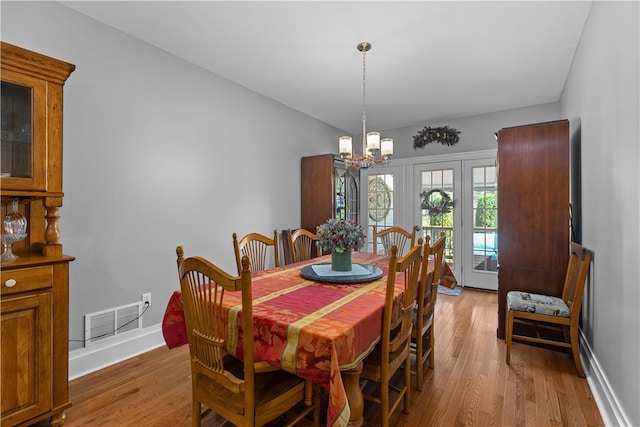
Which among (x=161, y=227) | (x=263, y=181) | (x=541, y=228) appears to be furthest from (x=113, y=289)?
(x=541, y=228)

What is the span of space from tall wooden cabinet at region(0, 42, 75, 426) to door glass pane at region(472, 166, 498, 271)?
Result: 4744mm

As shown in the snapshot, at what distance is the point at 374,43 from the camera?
263 cm

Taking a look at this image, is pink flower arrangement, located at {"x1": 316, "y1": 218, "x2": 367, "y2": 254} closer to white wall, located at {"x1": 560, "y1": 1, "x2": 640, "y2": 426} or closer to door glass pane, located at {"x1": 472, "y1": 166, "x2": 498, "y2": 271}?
white wall, located at {"x1": 560, "y1": 1, "x2": 640, "y2": 426}

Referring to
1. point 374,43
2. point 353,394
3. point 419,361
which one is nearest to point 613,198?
point 419,361

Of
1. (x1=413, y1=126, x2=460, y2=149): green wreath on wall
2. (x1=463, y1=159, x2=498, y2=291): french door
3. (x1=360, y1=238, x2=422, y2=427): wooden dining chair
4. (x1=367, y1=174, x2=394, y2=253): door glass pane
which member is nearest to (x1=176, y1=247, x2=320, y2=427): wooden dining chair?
(x1=360, y1=238, x2=422, y2=427): wooden dining chair

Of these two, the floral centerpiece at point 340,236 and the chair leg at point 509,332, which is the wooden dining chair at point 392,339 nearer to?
the floral centerpiece at point 340,236

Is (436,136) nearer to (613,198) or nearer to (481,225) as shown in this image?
(481,225)

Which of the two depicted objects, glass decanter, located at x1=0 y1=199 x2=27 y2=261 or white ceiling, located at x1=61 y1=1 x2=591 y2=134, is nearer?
glass decanter, located at x1=0 y1=199 x2=27 y2=261

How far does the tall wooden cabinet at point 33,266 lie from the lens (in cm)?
154

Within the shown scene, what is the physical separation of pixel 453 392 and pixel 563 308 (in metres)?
1.12

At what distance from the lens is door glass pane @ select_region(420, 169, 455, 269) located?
15.9 ft

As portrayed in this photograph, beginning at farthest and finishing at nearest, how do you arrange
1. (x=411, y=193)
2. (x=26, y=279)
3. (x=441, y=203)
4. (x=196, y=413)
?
1. (x=411, y=193)
2. (x=441, y=203)
3. (x=26, y=279)
4. (x=196, y=413)

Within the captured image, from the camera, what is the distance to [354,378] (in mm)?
1356

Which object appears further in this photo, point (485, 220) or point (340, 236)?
point (485, 220)
